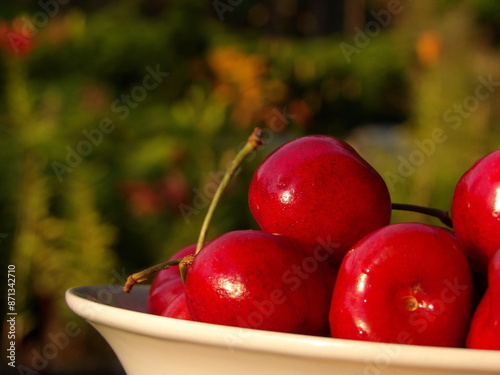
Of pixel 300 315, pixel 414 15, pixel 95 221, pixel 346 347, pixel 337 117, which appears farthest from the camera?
pixel 337 117

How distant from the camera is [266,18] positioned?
9.45 meters

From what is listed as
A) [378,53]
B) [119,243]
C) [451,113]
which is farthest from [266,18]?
[119,243]

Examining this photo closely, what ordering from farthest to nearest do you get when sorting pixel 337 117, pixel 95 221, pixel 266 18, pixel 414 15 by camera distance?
pixel 266 18, pixel 337 117, pixel 414 15, pixel 95 221

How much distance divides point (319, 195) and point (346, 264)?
142 mm

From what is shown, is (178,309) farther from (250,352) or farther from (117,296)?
(250,352)

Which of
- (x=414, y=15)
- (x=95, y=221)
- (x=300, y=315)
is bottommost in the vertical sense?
(x=414, y=15)

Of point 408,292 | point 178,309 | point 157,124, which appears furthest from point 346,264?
point 157,124

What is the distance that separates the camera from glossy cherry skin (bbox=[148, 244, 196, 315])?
858 mm

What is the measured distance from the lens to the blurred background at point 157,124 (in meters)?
2.77

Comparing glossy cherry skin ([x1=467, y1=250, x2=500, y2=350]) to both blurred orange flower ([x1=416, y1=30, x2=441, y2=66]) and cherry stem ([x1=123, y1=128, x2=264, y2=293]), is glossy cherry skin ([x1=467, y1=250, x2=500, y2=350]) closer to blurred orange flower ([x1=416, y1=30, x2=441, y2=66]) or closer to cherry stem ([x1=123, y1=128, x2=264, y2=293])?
cherry stem ([x1=123, y1=128, x2=264, y2=293])

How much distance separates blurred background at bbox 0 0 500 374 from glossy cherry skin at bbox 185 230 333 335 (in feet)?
6.69

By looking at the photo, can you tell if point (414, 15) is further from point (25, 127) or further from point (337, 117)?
point (25, 127)

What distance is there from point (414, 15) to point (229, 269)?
5.31 meters

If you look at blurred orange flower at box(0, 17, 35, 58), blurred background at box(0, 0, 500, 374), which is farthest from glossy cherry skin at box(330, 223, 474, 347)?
blurred orange flower at box(0, 17, 35, 58)
